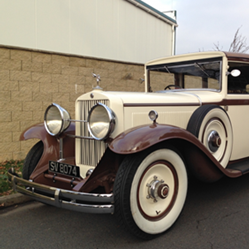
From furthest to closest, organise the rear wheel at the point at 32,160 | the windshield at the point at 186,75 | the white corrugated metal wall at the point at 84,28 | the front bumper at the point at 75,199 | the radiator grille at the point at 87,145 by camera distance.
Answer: the white corrugated metal wall at the point at 84,28 → the windshield at the point at 186,75 → the rear wheel at the point at 32,160 → the radiator grille at the point at 87,145 → the front bumper at the point at 75,199

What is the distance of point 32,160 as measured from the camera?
3029mm

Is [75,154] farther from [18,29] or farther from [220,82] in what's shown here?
[18,29]

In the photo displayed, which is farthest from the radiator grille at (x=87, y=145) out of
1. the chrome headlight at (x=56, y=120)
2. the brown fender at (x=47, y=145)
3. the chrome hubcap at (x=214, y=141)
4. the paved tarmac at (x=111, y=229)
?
the chrome hubcap at (x=214, y=141)

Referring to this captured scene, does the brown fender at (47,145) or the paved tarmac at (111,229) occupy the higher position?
the brown fender at (47,145)

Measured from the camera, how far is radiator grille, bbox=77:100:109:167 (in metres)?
2.70

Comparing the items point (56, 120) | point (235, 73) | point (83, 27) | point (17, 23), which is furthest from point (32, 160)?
point (83, 27)

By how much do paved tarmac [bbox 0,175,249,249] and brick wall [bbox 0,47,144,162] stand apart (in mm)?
1758

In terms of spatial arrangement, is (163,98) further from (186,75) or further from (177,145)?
(186,75)

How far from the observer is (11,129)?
14.8 ft

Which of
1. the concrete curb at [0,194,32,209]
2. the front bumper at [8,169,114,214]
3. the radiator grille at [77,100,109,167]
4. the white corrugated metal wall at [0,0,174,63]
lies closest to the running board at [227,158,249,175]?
the radiator grille at [77,100,109,167]

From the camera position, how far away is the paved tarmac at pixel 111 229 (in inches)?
89.6

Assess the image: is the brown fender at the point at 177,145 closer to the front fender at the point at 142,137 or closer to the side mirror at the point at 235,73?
the front fender at the point at 142,137

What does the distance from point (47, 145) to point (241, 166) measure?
98.4 inches

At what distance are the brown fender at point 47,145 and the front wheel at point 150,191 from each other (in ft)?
3.64
